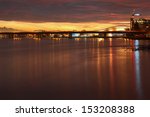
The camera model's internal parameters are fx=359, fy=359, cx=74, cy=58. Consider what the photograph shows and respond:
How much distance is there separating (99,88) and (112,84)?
1404 mm

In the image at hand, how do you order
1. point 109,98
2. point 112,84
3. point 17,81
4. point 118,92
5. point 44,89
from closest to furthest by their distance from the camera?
point 109,98, point 118,92, point 44,89, point 112,84, point 17,81

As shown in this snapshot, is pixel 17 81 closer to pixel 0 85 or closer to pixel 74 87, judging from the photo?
pixel 0 85

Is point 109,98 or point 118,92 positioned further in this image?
point 118,92

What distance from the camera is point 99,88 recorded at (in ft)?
48.5

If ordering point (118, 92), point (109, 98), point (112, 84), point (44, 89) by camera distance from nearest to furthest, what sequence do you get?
point (109, 98) → point (118, 92) → point (44, 89) → point (112, 84)

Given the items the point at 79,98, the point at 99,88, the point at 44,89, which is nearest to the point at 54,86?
the point at 44,89

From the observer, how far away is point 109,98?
12484 millimetres

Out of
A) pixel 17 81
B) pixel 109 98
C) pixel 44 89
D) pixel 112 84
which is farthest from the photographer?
pixel 17 81

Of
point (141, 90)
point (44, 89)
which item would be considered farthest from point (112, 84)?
point (44, 89)

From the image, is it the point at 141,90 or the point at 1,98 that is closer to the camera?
the point at 1,98

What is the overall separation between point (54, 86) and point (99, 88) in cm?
200

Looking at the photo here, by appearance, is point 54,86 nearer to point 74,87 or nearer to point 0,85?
point 74,87

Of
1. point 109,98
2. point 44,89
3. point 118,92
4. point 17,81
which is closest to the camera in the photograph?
point 109,98

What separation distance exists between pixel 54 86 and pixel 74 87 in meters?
0.91
